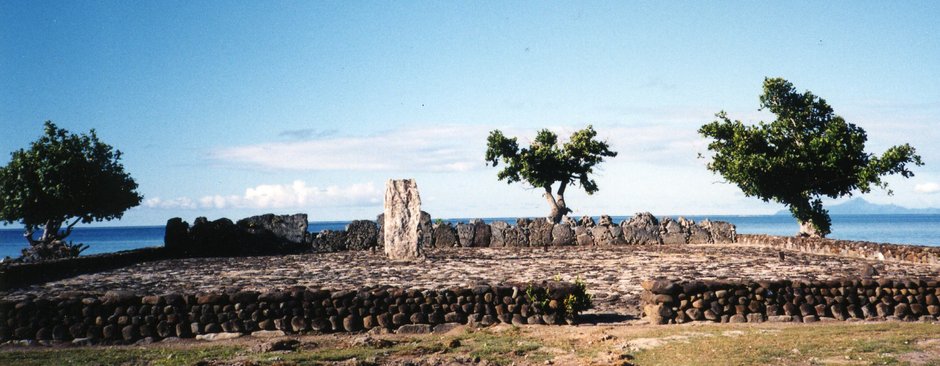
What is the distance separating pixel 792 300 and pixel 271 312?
818cm

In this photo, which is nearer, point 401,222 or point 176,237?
point 401,222

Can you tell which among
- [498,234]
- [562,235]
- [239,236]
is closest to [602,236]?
[562,235]

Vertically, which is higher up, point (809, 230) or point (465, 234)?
point (465, 234)

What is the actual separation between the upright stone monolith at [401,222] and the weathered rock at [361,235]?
675cm

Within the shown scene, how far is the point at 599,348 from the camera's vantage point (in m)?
8.98

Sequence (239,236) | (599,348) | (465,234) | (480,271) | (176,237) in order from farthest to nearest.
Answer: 1. (465,234)
2. (239,236)
3. (176,237)
4. (480,271)
5. (599,348)

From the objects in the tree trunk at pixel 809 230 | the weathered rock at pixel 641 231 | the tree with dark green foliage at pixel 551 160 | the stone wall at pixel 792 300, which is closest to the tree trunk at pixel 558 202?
the tree with dark green foliage at pixel 551 160

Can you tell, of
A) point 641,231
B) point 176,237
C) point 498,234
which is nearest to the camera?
point 176,237

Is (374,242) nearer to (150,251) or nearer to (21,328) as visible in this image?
(150,251)

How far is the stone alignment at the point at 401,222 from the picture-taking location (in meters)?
23.1

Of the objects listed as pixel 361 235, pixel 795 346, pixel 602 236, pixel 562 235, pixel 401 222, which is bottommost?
pixel 795 346

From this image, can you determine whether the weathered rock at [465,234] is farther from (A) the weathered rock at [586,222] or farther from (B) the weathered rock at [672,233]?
(B) the weathered rock at [672,233]

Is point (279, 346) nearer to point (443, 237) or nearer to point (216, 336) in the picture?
point (216, 336)

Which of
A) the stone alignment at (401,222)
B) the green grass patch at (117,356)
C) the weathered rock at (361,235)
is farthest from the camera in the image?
the weathered rock at (361,235)
